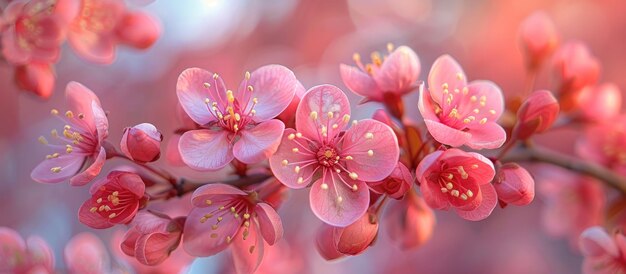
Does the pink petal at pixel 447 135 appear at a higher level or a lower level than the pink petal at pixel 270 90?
lower

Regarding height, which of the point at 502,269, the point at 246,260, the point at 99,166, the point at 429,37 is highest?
the point at 99,166

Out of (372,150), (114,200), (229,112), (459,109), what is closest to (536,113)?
(459,109)

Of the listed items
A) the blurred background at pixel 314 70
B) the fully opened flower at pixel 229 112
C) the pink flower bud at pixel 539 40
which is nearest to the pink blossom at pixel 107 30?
Answer: the blurred background at pixel 314 70

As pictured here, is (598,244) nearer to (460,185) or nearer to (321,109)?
(460,185)

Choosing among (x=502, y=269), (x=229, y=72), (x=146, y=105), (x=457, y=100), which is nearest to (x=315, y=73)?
(x=229, y=72)

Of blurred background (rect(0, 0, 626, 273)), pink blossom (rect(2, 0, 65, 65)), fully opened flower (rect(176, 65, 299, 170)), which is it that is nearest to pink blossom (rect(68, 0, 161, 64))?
pink blossom (rect(2, 0, 65, 65))

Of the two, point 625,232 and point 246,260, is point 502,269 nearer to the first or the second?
point 625,232

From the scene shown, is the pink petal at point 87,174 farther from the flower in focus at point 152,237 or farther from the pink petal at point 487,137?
the pink petal at point 487,137

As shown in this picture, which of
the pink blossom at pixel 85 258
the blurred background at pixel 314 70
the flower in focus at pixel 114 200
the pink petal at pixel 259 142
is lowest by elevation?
the blurred background at pixel 314 70
